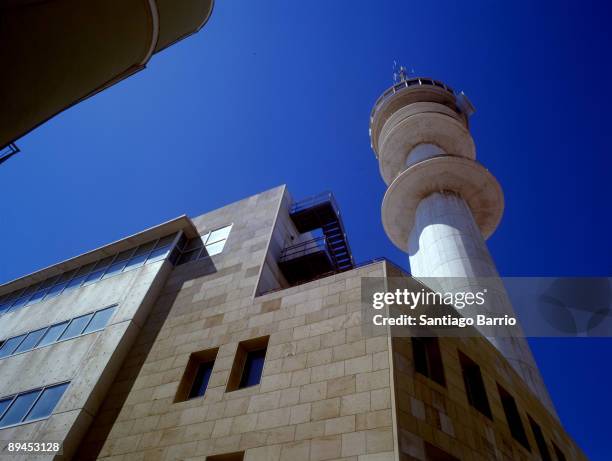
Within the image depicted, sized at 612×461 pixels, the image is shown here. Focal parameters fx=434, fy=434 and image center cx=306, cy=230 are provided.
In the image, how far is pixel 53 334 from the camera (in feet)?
66.9

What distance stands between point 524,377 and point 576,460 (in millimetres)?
4061

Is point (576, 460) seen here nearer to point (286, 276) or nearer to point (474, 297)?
point (474, 297)

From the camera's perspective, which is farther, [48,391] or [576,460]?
[576,460]

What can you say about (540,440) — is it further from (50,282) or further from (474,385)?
(50,282)

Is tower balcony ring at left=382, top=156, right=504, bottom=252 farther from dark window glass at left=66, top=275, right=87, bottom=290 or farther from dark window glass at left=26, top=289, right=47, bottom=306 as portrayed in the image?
dark window glass at left=26, top=289, right=47, bottom=306

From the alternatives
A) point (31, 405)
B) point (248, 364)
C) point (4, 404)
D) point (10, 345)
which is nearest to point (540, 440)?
point (248, 364)

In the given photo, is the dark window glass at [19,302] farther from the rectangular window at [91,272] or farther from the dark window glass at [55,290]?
the dark window glass at [55,290]

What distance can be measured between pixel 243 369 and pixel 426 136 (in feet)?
74.1

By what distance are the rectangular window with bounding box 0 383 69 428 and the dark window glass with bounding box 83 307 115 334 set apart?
2.84 m

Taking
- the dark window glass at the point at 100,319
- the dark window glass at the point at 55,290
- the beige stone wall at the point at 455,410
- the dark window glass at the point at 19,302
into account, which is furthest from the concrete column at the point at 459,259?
the dark window glass at the point at 19,302

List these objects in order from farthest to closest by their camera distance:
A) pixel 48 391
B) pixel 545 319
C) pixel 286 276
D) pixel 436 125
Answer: pixel 436 125, pixel 286 276, pixel 545 319, pixel 48 391

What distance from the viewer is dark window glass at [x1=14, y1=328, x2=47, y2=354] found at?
2067 cm

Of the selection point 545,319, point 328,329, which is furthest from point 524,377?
point 328,329

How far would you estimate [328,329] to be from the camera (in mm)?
13297
